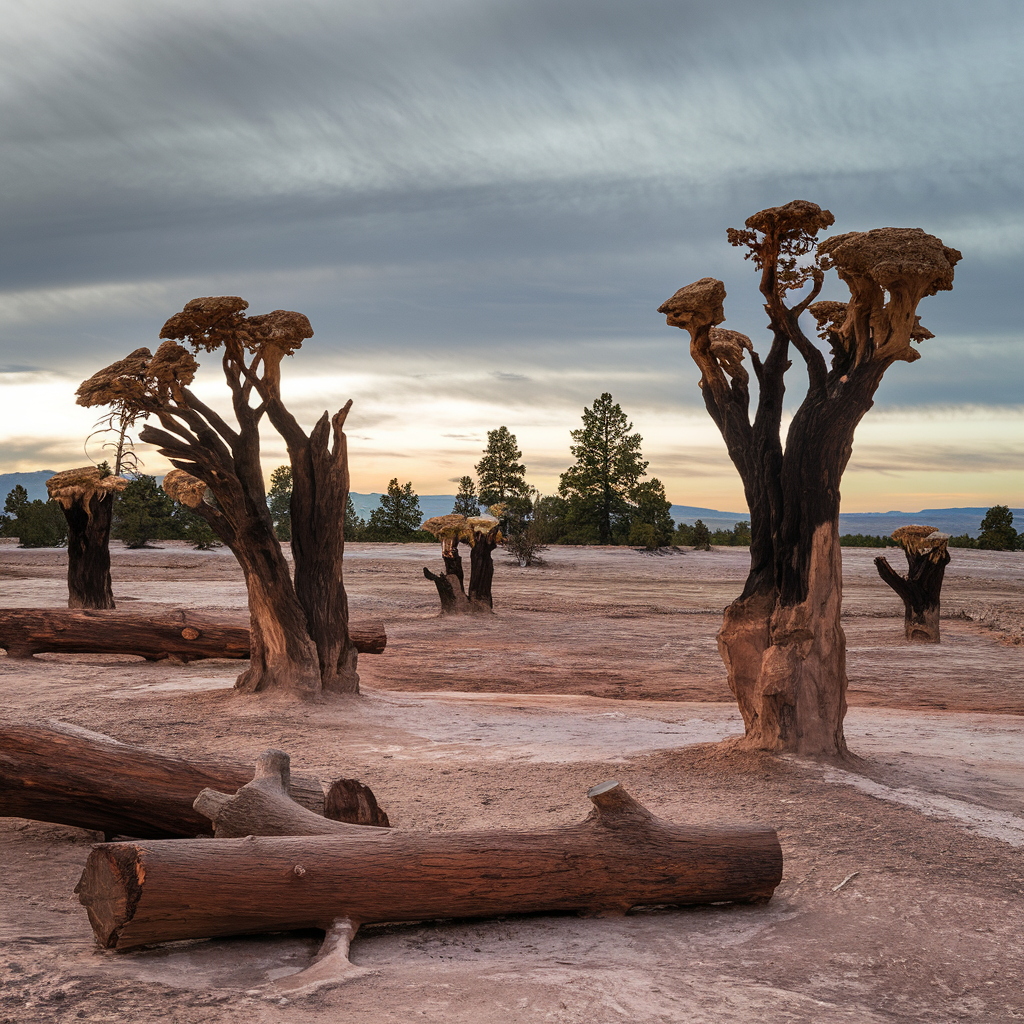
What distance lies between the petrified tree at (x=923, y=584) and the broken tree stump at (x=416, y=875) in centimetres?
1353

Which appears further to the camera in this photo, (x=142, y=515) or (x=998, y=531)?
(x=998, y=531)

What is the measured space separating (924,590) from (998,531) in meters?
32.4

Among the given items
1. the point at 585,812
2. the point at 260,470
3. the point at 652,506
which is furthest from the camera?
the point at 652,506

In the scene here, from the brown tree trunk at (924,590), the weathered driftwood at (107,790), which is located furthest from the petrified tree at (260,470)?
the brown tree trunk at (924,590)

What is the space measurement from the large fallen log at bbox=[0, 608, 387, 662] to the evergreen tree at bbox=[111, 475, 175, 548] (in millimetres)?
25818

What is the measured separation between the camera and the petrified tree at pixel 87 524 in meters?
15.3

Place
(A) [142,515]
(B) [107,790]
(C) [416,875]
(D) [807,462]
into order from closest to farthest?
1. (C) [416,875]
2. (B) [107,790]
3. (D) [807,462]
4. (A) [142,515]

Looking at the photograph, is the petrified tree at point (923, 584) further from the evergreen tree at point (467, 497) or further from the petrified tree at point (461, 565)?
the evergreen tree at point (467, 497)

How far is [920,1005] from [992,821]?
9.35 ft

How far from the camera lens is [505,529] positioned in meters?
45.6

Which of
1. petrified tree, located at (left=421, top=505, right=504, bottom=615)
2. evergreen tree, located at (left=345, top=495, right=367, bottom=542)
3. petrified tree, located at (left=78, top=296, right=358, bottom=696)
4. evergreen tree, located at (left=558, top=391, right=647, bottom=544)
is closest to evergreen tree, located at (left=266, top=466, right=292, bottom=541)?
evergreen tree, located at (left=345, top=495, right=367, bottom=542)

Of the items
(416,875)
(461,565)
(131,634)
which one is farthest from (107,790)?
(461,565)

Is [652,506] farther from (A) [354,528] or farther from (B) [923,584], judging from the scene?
(B) [923,584]

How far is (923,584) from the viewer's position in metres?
16.5
